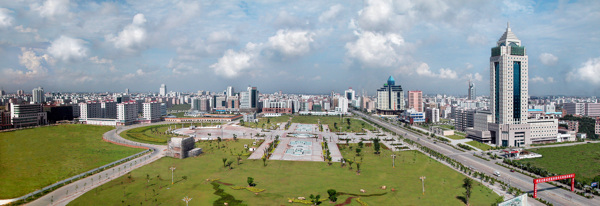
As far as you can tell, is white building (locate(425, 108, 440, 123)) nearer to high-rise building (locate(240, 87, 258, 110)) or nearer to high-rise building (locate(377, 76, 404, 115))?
high-rise building (locate(377, 76, 404, 115))

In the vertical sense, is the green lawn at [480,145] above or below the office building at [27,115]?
below

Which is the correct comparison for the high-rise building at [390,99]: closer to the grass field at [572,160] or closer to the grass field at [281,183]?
Answer: the grass field at [572,160]

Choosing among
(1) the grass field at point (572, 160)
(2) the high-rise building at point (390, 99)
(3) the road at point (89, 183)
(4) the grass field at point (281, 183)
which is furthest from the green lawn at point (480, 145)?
(2) the high-rise building at point (390, 99)

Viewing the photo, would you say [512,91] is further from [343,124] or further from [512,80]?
[343,124]

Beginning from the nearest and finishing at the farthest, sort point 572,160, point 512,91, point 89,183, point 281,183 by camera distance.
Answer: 1. point 89,183
2. point 281,183
3. point 572,160
4. point 512,91

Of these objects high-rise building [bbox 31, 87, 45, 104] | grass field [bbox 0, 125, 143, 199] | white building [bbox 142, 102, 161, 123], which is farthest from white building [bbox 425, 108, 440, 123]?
A: high-rise building [bbox 31, 87, 45, 104]

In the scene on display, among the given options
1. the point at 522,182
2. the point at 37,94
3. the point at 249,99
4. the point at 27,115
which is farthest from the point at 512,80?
the point at 37,94
